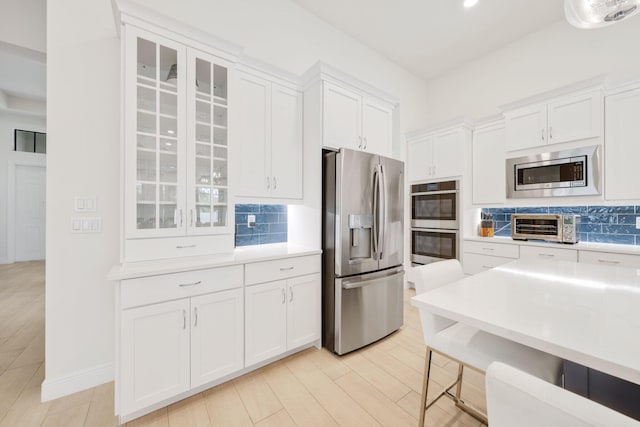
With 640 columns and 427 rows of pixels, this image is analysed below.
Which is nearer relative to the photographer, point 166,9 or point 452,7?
point 166,9

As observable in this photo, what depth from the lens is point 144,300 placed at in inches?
59.7

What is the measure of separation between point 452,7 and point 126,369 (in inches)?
172

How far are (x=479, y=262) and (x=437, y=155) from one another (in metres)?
1.55

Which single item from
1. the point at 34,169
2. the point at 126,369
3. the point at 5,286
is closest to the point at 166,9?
the point at 126,369

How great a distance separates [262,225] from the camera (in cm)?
266

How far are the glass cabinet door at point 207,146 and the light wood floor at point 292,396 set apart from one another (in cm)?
117

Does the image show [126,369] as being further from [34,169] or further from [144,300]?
[34,169]

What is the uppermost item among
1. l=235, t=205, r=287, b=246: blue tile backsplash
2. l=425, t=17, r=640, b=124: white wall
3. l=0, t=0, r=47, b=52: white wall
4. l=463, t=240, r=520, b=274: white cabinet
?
l=425, t=17, r=640, b=124: white wall

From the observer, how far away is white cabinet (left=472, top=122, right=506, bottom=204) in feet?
10.7

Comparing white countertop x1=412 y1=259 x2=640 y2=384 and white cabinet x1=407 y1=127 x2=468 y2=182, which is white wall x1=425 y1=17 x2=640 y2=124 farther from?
white countertop x1=412 y1=259 x2=640 y2=384

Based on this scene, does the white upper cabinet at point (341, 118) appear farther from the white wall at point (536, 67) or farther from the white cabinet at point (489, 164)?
the white wall at point (536, 67)

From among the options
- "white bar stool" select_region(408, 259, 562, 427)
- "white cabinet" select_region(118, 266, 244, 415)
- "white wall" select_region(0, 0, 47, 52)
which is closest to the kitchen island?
"white bar stool" select_region(408, 259, 562, 427)

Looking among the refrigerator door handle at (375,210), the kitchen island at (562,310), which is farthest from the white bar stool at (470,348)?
the refrigerator door handle at (375,210)

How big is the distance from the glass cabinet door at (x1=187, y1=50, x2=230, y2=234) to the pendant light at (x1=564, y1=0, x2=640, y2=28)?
218cm
